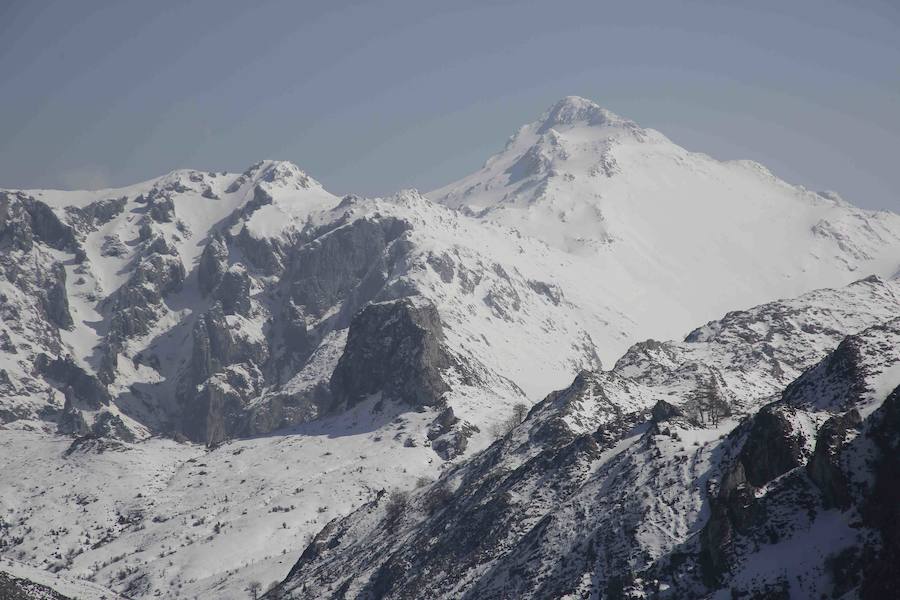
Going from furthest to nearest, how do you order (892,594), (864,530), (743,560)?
(743,560) → (864,530) → (892,594)

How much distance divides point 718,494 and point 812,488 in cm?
1686

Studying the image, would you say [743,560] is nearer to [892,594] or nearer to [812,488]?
[812,488]

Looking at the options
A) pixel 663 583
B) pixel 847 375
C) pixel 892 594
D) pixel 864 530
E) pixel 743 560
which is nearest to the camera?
pixel 892 594

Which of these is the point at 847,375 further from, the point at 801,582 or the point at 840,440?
the point at 801,582

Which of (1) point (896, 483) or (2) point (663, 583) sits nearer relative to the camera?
(1) point (896, 483)

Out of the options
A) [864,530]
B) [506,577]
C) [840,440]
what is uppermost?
[840,440]

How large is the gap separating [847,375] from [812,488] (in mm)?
34994

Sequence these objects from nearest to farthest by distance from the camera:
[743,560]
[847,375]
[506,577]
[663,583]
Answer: [743,560]
[663,583]
[847,375]
[506,577]

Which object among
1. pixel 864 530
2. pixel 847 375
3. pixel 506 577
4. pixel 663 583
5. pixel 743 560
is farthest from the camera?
pixel 506 577

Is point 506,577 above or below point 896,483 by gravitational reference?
below

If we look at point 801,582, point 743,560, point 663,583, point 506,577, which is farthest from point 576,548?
point 801,582

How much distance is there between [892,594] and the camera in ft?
423

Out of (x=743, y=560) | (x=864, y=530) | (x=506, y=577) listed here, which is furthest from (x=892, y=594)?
(x=506, y=577)

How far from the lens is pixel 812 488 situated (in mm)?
153875
